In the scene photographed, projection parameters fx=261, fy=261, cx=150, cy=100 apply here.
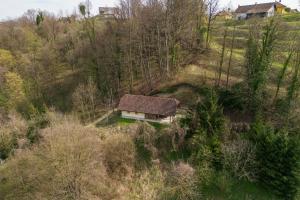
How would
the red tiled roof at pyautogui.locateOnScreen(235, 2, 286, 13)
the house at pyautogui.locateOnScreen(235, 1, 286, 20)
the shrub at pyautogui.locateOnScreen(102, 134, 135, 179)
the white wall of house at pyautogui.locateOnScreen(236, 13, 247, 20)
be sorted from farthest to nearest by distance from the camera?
the white wall of house at pyautogui.locateOnScreen(236, 13, 247, 20)
the red tiled roof at pyautogui.locateOnScreen(235, 2, 286, 13)
the house at pyautogui.locateOnScreen(235, 1, 286, 20)
the shrub at pyautogui.locateOnScreen(102, 134, 135, 179)

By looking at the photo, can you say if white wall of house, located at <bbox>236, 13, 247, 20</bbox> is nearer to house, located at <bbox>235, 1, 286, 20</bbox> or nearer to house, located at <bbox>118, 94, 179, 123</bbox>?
house, located at <bbox>235, 1, 286, 20</bbox>

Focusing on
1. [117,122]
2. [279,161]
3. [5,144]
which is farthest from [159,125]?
[5,144]

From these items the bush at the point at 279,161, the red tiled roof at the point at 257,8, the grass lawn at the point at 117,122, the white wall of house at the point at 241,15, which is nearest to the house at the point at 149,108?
the grass lawn at the point at 117,122

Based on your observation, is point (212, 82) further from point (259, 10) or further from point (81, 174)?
point (259, 10)

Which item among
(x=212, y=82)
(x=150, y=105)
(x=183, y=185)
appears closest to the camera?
(x=183, y=185)

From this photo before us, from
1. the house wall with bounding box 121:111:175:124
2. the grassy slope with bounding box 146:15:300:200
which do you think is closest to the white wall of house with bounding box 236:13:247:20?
the grassy slope with bounding box 146:15:300:200

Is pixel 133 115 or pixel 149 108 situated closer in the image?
pixel 149 108

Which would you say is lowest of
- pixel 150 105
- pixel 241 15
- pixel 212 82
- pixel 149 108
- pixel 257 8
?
pixel 149 108
